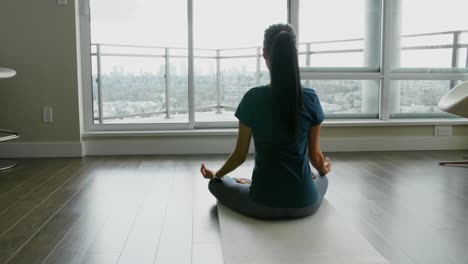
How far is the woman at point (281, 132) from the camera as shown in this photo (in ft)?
5.72

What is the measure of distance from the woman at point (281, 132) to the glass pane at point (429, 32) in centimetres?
274

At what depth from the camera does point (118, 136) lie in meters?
3.94

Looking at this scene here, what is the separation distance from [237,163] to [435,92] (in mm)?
3083

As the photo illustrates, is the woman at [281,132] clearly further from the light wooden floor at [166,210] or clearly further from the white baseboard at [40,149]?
the white baseboard at [40,149]

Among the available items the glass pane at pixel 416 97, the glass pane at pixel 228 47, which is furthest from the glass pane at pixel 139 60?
the glass pane at pixel 416 97

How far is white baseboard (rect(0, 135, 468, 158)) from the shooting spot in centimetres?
382

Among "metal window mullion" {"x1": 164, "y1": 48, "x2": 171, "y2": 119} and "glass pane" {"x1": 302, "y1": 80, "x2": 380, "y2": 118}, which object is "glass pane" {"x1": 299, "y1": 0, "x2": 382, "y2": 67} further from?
"metal window mullion" {"x1": 164, "y1": 48, "x2": 171, "y2": 119}

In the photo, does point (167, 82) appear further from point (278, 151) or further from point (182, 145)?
point (278, 151)

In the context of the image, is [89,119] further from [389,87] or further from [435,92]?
[435,92]

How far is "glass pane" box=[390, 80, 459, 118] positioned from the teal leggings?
2441 mm

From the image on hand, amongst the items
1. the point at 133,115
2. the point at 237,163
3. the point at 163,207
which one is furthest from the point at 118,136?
the point at 237,163

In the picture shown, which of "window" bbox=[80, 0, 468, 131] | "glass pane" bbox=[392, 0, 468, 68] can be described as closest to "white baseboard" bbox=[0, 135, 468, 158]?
"window" bbox=[80, 0, 468, 131]

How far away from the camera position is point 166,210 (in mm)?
2281

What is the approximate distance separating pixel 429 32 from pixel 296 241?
11.0 ft
